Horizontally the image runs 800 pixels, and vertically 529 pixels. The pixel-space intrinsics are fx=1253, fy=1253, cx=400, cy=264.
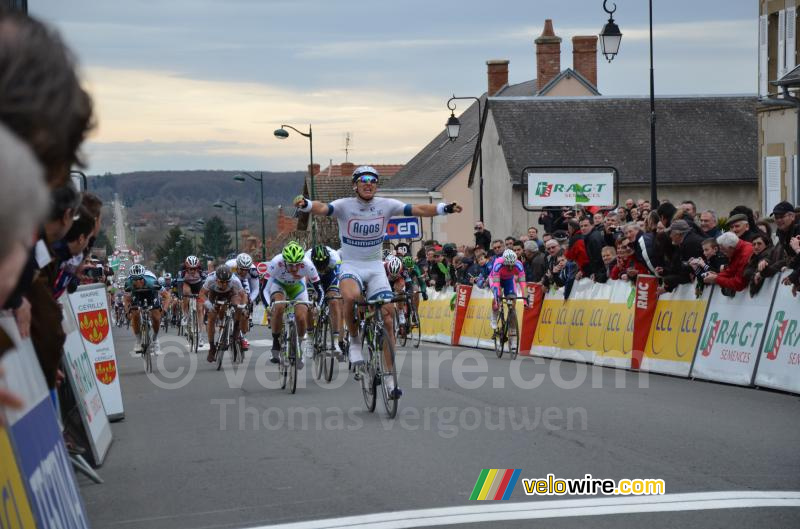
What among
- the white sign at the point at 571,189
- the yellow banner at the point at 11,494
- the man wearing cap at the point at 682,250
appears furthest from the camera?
the white sign at the point at 571,189

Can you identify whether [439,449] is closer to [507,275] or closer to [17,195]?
[17,195]

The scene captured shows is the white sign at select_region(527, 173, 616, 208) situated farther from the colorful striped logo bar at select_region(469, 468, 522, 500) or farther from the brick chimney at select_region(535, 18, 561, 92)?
the brick chimney at select_region(535, 18, 561, 92)

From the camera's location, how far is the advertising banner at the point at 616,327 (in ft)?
58.1

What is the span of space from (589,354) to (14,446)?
588 inches

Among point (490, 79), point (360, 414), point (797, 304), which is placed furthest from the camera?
point (490, 79)

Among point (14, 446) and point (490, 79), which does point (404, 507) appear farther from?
point (490, 79)

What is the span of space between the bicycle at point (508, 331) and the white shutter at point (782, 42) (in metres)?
12.5

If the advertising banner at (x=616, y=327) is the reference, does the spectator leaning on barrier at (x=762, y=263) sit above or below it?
above

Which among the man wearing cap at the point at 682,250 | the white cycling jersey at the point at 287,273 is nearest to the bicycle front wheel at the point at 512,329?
the man wearing cap at the point at 682,250

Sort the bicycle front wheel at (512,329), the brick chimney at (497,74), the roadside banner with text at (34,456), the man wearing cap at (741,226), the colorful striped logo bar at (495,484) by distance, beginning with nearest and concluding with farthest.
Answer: the roadside banner with text at (34,456) → the colorful striped logo bar at (495,484) → the man wearing cap at (741,226) → the bicycle front wheel at (512,329) → the brick chimney at (497,74)

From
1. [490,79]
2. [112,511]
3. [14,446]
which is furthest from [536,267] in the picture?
[490,79]

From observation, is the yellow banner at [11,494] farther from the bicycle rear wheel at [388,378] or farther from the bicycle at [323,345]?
the bicycle at [323,345]

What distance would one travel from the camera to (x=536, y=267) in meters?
23.2

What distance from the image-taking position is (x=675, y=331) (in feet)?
53.7
